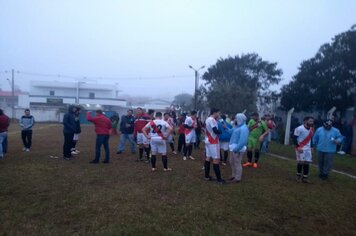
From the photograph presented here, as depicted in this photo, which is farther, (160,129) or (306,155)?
(160,129)

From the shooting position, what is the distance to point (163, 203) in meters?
6.98

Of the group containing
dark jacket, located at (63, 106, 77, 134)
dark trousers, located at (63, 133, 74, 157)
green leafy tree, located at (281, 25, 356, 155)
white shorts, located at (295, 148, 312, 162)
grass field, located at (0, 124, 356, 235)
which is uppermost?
green leafy tree, located at (281, 25, 356, 155)

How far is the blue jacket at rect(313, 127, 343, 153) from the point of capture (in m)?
9.98

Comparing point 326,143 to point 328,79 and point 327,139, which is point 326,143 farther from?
point 328,79

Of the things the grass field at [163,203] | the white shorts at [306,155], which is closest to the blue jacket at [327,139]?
the white shorts at [306,155]

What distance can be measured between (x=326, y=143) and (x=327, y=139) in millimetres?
120

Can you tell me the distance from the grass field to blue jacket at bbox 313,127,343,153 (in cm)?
96

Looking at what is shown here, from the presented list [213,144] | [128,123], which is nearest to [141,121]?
[128,123]

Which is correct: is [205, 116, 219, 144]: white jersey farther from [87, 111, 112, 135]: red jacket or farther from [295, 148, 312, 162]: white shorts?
[87, 111, 112, 135]: red jacket

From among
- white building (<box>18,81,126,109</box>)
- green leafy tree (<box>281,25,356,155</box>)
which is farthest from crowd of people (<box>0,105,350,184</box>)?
white building (<box>18,81,126,109</box>)

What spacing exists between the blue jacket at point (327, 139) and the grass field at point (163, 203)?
0.96m

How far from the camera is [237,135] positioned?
8.99 metres

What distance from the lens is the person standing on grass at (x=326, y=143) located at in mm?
9984

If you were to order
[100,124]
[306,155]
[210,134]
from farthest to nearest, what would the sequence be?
1. [100,124]
2. [306,155]
3. [210,134]
